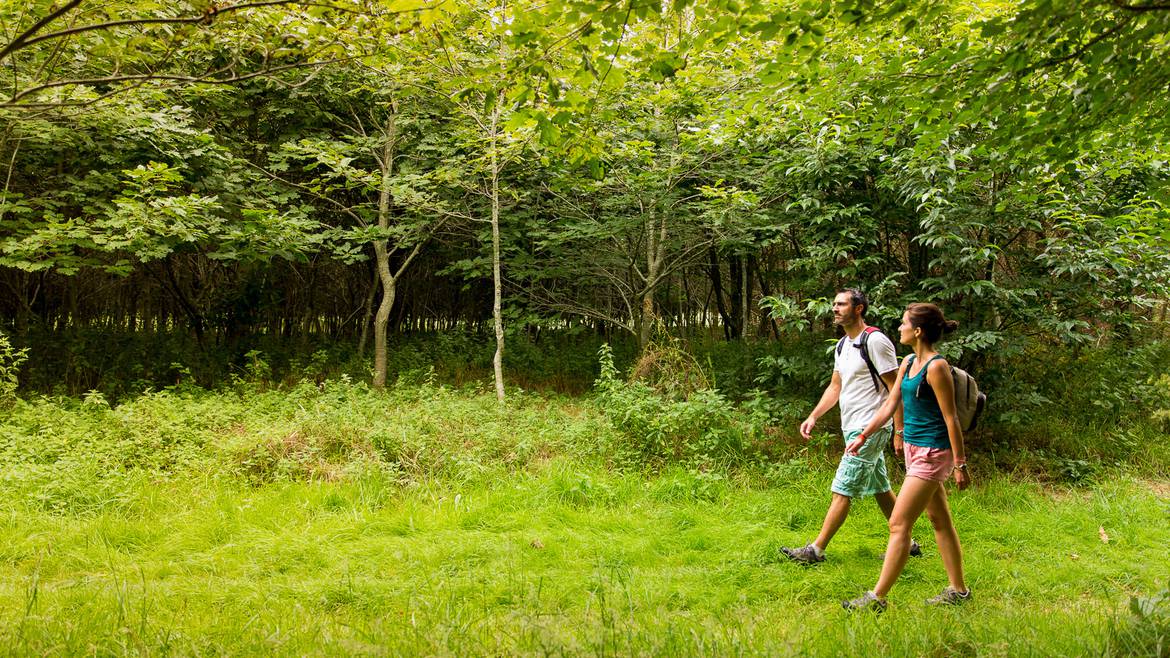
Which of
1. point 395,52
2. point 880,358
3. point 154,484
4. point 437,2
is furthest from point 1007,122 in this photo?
point 154,484

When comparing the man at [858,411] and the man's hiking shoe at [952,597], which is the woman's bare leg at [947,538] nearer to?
the man's hiking shoe at [952,597]

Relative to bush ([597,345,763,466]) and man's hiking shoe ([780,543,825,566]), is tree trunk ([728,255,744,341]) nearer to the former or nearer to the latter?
bush ([597,345,763,466])

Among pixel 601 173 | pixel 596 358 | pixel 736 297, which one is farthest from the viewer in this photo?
pixel 736 297

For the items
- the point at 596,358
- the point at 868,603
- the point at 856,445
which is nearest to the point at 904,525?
the point at 868,603

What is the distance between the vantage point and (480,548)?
420 cm

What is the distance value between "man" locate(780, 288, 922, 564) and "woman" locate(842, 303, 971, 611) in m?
0.37

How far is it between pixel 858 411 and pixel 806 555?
3.55ft

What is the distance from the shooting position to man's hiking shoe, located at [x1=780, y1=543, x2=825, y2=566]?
4098 mm

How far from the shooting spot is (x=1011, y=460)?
6.54m

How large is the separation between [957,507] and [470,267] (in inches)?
316

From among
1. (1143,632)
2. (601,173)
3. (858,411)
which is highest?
(601,173)

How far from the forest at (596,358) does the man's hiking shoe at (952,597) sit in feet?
0.70

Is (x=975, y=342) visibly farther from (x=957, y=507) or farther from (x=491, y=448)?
(x=491, y=448)

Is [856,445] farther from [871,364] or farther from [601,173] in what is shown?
[601,173]
